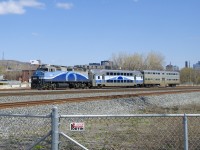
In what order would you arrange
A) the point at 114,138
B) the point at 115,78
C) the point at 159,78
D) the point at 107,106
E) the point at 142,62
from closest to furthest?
the point at 114,138 → the point at 107,106 → the point at 115,78 → the point at 159,78 → the point at 142,62

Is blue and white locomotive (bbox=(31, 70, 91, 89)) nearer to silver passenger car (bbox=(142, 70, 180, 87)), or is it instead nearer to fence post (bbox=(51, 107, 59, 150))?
silver passenger car (bbox=(142, 70, 180, 87))

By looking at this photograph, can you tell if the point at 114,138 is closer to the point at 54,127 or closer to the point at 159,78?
the point at 54,127

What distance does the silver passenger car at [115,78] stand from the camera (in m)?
60.2

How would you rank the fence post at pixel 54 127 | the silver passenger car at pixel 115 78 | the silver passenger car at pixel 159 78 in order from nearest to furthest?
1. the fence post at pixel 54 127
2. the silver passenger car at pixel 115 78
3. the silver passenger car at pixel 159 78

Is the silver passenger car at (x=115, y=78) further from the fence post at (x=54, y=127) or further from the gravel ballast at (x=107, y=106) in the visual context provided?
the fence post at (x=54, y=127)

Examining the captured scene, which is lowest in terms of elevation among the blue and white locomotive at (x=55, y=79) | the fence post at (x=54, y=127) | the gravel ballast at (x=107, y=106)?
the gravel ballast at (x=107, y=106)

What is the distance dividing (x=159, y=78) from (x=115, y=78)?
50.3ft

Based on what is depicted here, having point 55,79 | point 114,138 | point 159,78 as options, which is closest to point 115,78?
point 55,79

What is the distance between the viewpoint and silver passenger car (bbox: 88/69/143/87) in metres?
60.2

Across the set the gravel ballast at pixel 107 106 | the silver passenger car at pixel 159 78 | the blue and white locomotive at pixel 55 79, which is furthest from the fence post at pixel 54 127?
the silver passenger car at pixel 159 78

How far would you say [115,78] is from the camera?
6362 centimetres

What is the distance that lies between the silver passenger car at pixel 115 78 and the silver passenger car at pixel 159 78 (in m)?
2.14

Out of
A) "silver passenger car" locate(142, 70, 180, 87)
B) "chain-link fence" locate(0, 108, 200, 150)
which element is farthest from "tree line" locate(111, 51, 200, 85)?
"chain-link fence" locate(0, 108, 200, 150)

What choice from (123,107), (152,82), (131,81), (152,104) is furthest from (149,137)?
(152,82)
